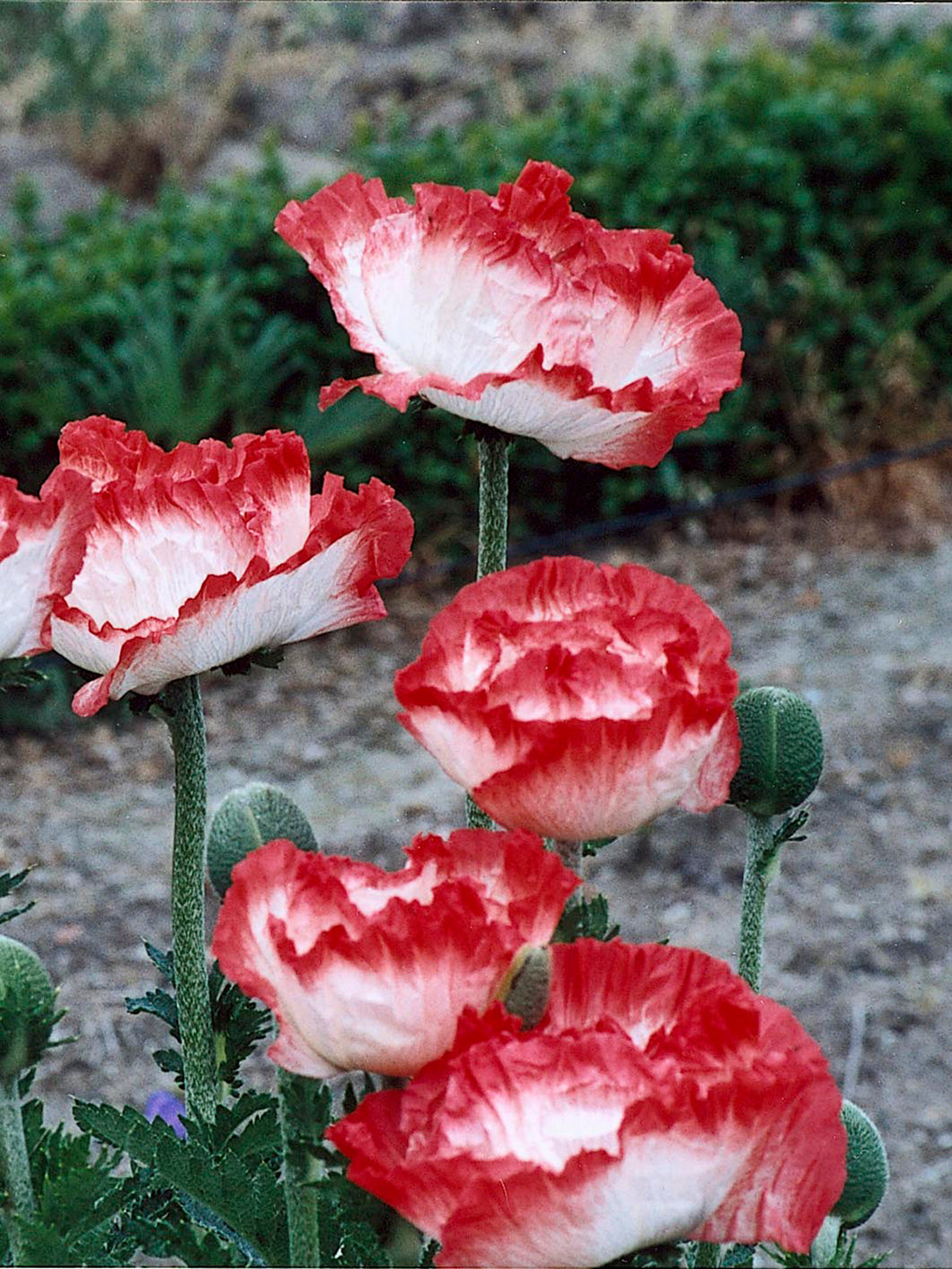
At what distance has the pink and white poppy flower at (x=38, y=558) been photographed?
0.64 meters

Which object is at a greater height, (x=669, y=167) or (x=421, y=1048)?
(x=421, y=1048)

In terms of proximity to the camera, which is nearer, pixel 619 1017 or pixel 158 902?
pixel 619 1017

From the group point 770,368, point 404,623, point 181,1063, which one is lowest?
point 404,623

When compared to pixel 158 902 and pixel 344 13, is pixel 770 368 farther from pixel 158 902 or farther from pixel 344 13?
pixel 344 13

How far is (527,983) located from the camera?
560mm

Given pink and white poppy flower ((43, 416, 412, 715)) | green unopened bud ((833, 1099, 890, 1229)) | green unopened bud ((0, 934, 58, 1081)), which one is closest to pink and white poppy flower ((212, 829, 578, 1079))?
pink and white poppy flower ((43, 416, 412, 715))

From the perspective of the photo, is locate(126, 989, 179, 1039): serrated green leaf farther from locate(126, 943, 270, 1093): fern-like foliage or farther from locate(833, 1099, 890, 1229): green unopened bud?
locate(833, 1099, 890, 1229): green unopened bud

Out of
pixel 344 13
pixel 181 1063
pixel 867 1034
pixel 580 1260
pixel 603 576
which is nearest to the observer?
pixel 580 1260

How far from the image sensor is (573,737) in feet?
1.91

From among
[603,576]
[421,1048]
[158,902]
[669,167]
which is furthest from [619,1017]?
[669,167]

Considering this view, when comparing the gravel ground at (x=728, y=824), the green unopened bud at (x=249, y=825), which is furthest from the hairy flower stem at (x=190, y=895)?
the gravel ground at (x=728, y=824)

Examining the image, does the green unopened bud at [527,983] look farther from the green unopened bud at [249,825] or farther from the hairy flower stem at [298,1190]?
the green unopened bud at [249,825]

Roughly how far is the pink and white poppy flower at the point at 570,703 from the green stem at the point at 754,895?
0.24 m

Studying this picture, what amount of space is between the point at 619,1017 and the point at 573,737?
9 cm
